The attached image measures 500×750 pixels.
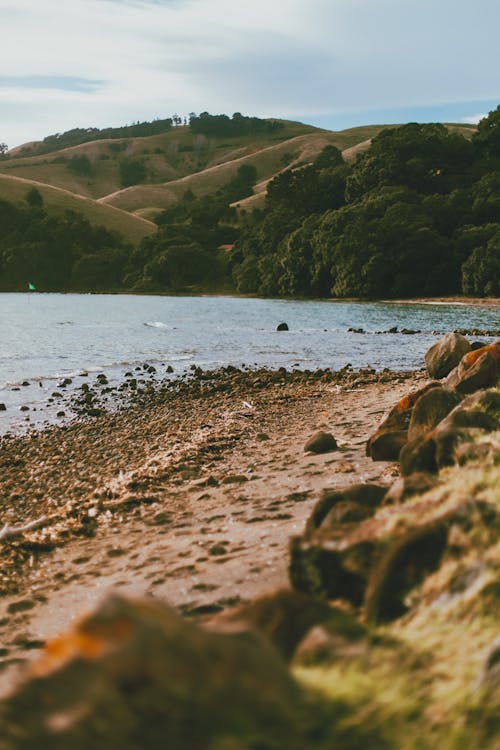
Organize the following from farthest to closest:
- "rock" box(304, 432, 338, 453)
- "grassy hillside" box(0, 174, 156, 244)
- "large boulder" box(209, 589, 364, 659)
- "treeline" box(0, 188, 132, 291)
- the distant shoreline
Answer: "grassy hillside" box(0, 174, 156, 244) < "treeline" box(0, 188, 132, 291) < the distant shoreline < "rock" box(304, 432, 338, 453) < "large boulder" box(209, 589, 364, 659)

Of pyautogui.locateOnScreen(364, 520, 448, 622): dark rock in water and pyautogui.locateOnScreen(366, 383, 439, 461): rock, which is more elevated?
pyautogui.locateOnScreen(364, 520, 448, 622): dark rock in water

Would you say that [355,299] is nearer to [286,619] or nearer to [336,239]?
[336,239]

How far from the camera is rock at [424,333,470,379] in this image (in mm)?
21219

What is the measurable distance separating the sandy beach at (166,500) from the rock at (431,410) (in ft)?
2.38

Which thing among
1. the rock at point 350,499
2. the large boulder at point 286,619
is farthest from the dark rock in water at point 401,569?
the rock at point 350,499

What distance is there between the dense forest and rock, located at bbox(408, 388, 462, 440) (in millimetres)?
73147

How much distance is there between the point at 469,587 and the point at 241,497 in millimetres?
6006

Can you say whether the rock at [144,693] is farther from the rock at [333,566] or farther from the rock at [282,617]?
the rock at [333,566]

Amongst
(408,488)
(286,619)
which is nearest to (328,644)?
(286,619)

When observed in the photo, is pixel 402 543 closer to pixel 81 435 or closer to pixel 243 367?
pixel 81 435

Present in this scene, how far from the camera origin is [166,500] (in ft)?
33.4

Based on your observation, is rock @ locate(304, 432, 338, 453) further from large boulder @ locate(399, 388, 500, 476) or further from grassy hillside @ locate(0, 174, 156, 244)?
grassy hillside @ locate(0, 174, 156, 244)

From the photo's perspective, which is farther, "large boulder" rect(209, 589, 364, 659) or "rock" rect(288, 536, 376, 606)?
"rock" rect(288, 536, 376, 606)

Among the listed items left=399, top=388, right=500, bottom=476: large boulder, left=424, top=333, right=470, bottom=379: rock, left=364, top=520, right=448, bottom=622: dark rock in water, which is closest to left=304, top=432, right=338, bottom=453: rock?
left=399, top=388, right=500, bottom=476: large boulder
